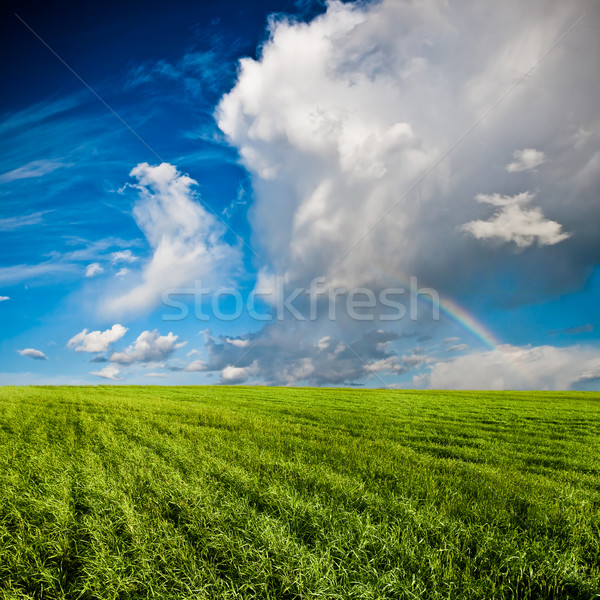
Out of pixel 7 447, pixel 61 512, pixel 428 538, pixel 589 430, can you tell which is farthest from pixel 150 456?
pixel 589 430

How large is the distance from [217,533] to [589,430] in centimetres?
1825

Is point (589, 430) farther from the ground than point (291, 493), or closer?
closer

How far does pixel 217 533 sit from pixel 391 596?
6.97 ft

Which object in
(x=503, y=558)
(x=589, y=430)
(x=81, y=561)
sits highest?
(x=81, y=561)

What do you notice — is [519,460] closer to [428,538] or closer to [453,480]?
[453,480]

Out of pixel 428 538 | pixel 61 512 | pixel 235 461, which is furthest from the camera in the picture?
pixel 235 461

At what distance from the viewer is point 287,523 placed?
4410 mm

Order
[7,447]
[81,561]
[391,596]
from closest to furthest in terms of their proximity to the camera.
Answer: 1. [391,596]
2. [81,561]
3. [7,447]

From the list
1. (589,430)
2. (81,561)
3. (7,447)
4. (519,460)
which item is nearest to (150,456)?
(81,561)

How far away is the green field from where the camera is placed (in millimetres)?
3506

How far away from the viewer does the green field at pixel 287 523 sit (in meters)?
3.51

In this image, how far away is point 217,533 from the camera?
428 cm

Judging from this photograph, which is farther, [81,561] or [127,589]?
[81,561]

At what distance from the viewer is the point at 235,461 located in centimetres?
712
